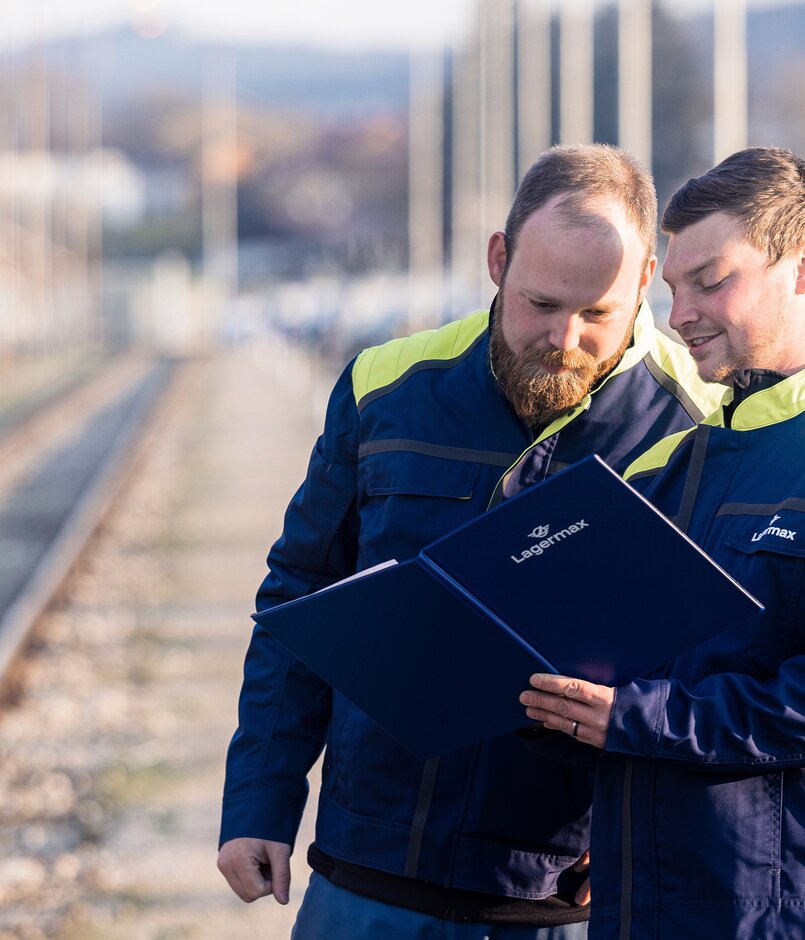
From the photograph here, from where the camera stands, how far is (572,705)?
7.64ft

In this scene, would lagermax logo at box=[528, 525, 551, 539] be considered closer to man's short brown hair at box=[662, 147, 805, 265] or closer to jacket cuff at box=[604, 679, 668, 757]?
jacket cuff at box=[604, 679, 668, 757]

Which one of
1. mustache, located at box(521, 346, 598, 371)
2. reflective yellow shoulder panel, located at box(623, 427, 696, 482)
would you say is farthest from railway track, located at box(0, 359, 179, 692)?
reflective yellow shoulder panel, located at box(623, 427, 696, 482)

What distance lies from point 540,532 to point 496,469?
586mm

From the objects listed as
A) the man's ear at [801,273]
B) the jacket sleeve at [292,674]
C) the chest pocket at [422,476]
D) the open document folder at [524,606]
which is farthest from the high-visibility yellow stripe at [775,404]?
the jacket sleeve at [292,674]

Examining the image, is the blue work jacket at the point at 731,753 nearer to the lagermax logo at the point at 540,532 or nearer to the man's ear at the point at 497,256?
the lagermax logo at the point at 540,532

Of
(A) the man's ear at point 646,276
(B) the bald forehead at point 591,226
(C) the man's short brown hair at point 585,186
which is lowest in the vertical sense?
(A) the man's ear at point 646,276

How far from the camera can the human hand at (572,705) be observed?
2.29 meters

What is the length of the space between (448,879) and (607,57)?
171 ft

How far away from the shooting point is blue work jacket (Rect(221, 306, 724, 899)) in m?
2.77

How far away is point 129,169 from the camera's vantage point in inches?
6944

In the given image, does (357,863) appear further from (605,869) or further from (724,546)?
(724,546)

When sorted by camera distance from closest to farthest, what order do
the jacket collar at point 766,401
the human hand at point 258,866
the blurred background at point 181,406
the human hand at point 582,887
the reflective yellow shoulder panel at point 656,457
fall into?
1. the jacket collar at point 766,401
2. the reflective yellow shoulder panel at point 656,457
3. the human hand at point 582,887
4. the human hand at point 258,866
5. the blurred background at point 181,406

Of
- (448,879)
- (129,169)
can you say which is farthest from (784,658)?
(129,169)

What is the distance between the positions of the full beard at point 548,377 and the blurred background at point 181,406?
3522 mm
